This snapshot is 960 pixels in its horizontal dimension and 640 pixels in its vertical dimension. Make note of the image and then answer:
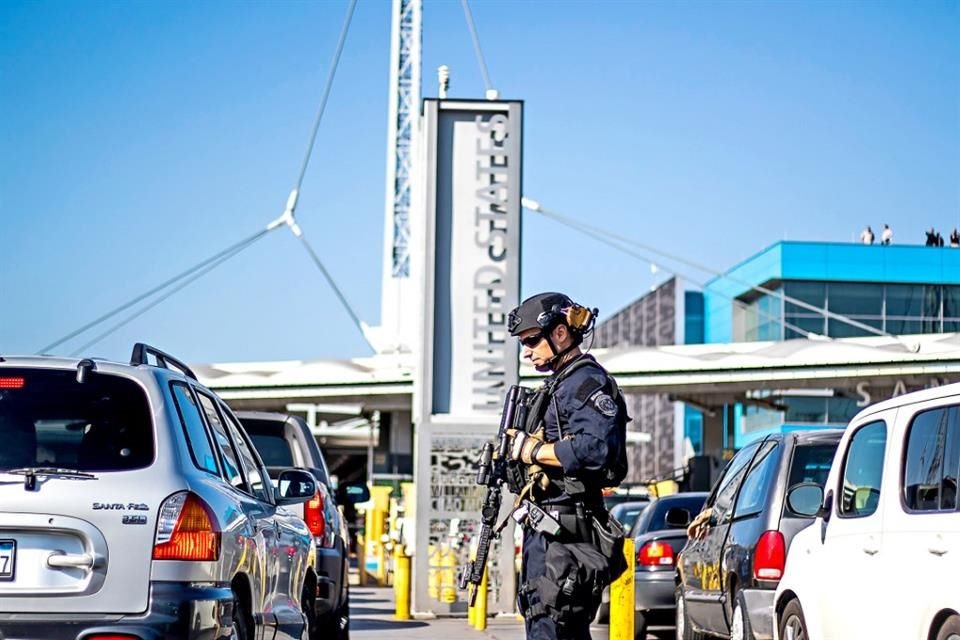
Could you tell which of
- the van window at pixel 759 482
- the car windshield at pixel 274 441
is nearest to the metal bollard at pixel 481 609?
the car windshield at pixel 274 441

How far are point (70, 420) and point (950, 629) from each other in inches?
138

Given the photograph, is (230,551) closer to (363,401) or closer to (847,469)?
(847,469)

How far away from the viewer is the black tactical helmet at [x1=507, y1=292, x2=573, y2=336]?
7504 mm

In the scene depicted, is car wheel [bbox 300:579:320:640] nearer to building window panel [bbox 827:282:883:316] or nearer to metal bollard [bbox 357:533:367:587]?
metal bollard [bbox 357:533:367:587]

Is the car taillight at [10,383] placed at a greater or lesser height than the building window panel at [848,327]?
lesser

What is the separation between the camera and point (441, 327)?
824 inches

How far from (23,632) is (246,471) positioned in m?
1.97

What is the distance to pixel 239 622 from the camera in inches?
277

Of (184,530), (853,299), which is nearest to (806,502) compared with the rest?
(184,530)

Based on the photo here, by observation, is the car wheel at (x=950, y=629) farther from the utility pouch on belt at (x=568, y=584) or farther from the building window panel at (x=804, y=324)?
the building window panel at (x=804, y=324)

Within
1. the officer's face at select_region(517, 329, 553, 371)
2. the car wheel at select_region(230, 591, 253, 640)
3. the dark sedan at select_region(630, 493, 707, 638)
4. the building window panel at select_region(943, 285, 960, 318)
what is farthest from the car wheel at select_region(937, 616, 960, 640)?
the building window panel at select_region(943, 285, 960, 318)

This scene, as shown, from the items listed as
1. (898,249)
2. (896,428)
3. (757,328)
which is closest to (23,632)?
(896,428)

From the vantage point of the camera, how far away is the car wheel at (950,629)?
6535 mm

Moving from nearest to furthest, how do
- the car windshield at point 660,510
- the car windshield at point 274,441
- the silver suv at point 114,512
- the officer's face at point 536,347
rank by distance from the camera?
1. the silver suv at point 114,512
2. the officer's face at point 536,347
3. the car windshield at point 274,441
4. the car windshield at point 660,510
